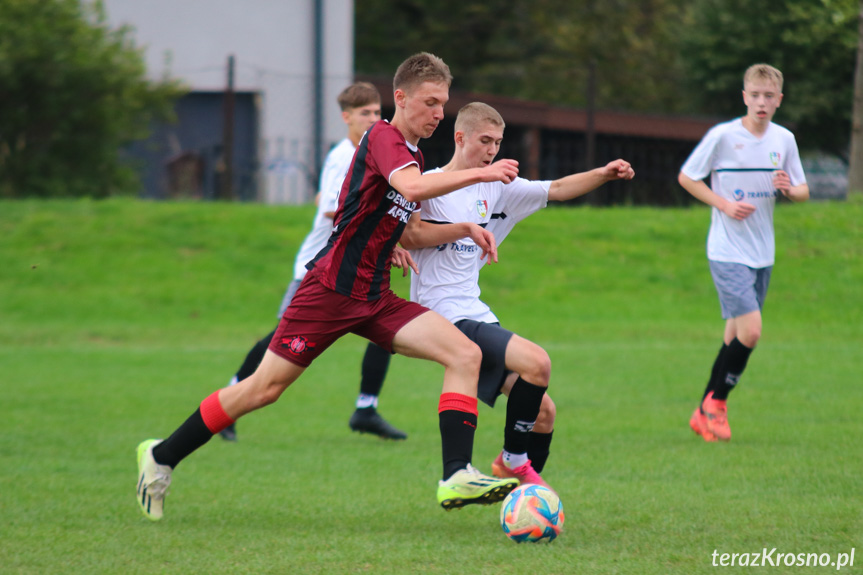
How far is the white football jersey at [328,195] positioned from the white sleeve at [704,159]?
2.34m

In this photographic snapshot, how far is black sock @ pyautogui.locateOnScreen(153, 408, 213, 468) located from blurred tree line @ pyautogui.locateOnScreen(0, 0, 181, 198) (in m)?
14.3

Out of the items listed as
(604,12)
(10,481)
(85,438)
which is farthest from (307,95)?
(604,12)

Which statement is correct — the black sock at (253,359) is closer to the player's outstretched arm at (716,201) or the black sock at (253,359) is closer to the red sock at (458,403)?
the red sock at (458,403)

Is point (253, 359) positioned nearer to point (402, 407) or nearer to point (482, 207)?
point (402, 407)

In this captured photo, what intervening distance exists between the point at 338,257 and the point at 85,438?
313 cm

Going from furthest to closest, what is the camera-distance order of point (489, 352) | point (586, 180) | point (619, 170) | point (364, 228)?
point (586, 180) < point (619, 170) < point (489, 352) < point (364, 228)

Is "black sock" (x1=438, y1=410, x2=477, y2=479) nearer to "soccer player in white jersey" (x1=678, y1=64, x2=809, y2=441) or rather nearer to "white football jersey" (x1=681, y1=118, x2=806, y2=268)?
"soccer player in white jersey" (x1=678, y1=64, x2=809, y2=441)

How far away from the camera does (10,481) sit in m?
5.28

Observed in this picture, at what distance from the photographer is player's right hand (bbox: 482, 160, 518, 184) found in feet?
12.8

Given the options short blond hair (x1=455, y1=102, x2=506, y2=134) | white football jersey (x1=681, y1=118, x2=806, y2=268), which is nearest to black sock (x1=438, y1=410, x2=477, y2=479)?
short blond hair (x1=455, y1=102, x2=506, y2=134)

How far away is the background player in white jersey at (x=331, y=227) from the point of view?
653 cm

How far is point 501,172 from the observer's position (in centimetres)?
392

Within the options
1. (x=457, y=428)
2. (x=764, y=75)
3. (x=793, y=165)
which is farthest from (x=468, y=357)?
(x=793, y=165)

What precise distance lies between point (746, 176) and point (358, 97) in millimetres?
2724
